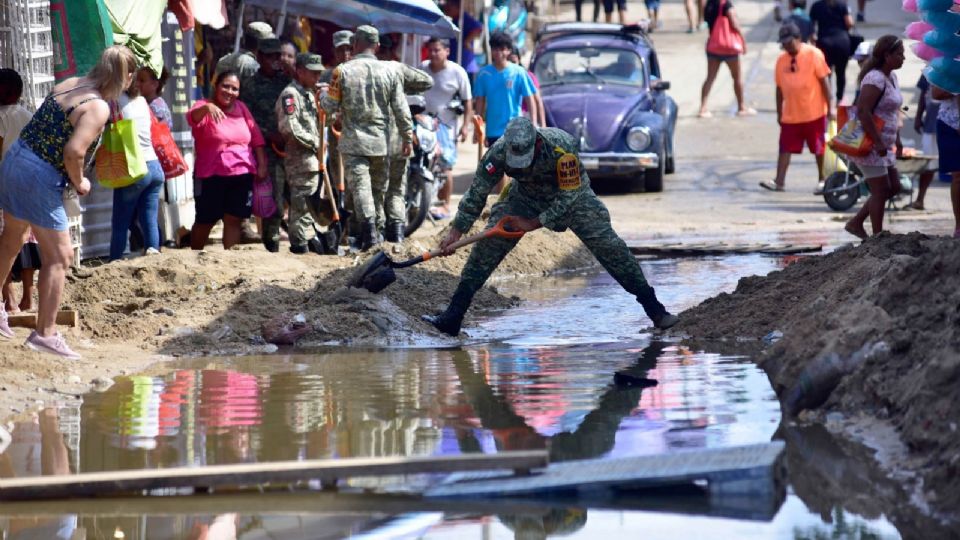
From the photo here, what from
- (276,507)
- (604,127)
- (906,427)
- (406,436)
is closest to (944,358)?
(906,427)

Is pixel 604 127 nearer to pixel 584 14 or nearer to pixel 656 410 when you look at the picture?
pixel 656 410

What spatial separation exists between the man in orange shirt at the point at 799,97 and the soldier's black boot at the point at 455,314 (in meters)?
9.58

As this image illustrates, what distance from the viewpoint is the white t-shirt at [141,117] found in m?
11.5

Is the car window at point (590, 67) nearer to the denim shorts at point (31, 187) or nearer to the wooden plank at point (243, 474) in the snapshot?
the denim shorts at point (31, 187)

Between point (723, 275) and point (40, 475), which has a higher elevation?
point (40, 475)

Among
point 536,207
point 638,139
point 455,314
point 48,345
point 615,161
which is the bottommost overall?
point 615,161

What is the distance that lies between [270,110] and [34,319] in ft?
12.9

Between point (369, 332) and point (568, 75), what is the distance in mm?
10729

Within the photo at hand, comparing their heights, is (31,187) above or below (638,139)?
above

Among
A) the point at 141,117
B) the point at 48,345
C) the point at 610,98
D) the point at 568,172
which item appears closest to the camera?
the point at 48,345

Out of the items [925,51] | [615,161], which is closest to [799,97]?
[615,161]

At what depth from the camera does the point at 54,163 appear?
8523mm

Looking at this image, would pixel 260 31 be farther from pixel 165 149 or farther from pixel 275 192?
pixel 165 149

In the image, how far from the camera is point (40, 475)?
6.38m
